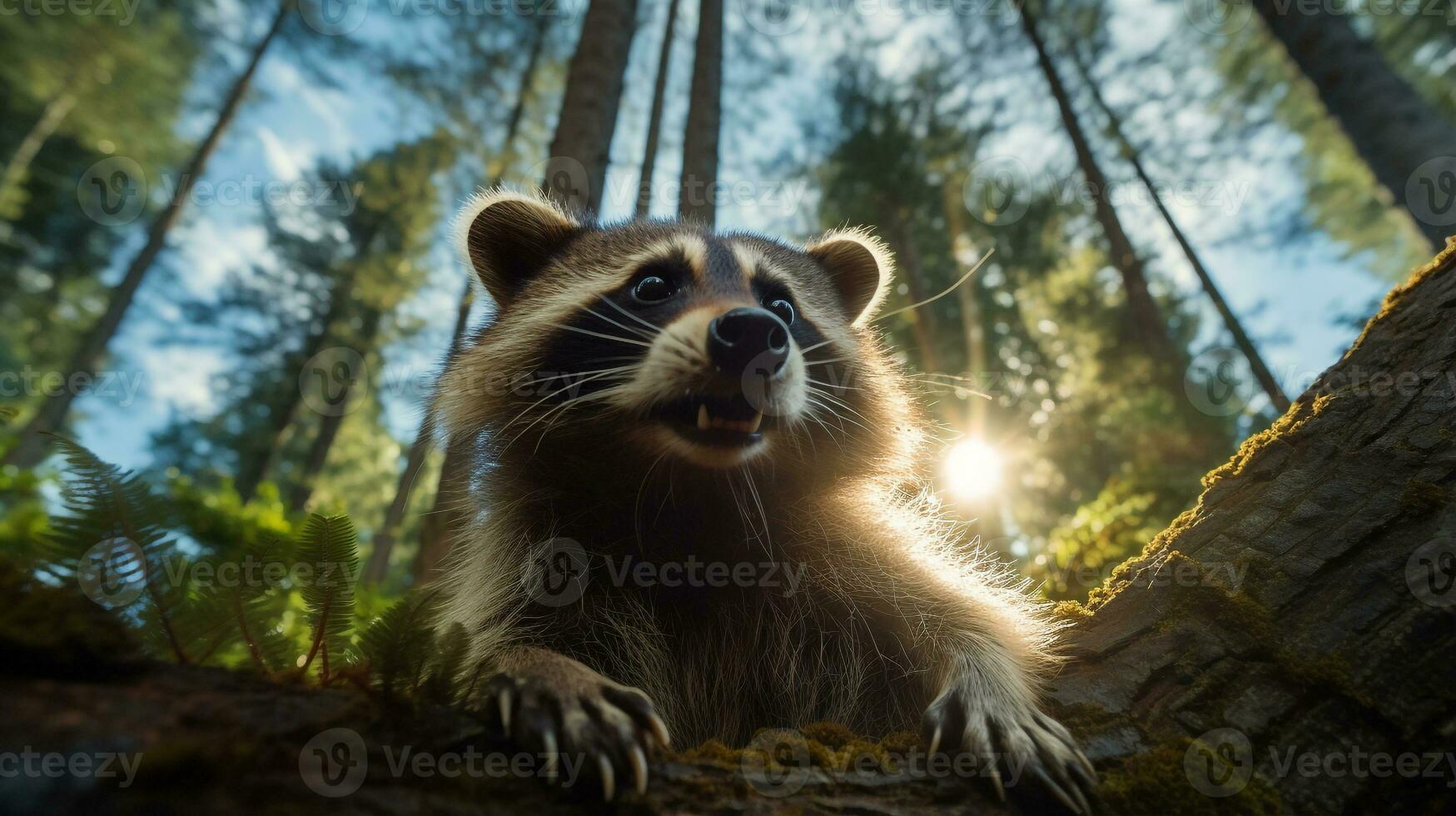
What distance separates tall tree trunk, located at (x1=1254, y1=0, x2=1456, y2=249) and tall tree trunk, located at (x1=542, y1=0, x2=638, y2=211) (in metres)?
9.25

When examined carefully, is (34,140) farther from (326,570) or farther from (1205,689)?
(1205,689)

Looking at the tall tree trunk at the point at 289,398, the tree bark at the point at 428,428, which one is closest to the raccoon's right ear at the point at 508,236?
the tree bark at the point at 428,428

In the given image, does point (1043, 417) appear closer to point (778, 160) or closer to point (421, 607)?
point (778, 160)

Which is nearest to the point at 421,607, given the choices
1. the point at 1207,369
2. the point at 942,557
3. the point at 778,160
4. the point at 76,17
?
the point at 942,557

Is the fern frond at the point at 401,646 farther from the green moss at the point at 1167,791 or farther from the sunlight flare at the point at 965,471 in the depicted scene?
the sunlight flare at the point at 965,471

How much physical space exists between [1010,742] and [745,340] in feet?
5.40

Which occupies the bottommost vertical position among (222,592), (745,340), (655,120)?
(222,592)

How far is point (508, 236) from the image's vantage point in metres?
4.07

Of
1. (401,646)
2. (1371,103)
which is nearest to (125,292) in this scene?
(401,646)

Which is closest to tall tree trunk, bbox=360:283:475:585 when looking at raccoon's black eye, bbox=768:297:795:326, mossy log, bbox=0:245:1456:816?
raccoon's black eye, bbox=768:297:795:326

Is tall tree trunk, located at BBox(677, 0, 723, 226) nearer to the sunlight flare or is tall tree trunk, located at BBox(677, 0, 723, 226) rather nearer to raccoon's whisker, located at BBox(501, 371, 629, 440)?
the sunlight flare

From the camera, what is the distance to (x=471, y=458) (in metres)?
3.82

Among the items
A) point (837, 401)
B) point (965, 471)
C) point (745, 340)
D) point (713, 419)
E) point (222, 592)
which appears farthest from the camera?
point (965, 471)

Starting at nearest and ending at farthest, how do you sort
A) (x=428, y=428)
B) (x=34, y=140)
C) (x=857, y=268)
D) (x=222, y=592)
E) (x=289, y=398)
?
1. (x=222, y=592)
2. (x=428, y=428)
3. (x=857, y=268)
4. (x=34, y=140)
5. (x=289, y=398)
